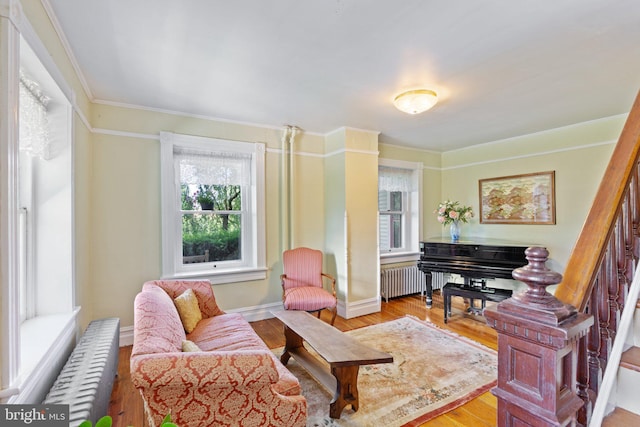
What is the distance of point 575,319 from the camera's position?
85 cm

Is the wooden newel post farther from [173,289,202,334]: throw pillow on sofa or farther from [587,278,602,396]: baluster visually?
[173,289,202,334]: throw pillow on sofa

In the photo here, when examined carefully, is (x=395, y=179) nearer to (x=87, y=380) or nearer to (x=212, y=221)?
(x=212, y=221)

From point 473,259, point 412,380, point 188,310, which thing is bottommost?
point 412,380

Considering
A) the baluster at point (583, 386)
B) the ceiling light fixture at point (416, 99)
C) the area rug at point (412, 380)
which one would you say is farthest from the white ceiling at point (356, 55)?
the area rug at point (412, 380)

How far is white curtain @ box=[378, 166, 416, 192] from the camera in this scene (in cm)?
496

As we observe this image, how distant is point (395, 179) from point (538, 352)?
440 cm

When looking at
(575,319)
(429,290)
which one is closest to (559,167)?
(429,290)

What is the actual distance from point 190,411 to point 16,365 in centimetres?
75

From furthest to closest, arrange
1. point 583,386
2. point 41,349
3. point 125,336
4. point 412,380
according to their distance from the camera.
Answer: point 125,336
point 412,380
point 41,349
point 583,386

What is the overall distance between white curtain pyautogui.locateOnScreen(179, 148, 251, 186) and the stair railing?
3.40m

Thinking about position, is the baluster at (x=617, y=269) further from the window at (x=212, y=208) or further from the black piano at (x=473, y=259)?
the window at (x=212, y=208)

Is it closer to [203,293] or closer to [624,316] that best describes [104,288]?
[203,293]

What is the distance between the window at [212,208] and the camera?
3441mm

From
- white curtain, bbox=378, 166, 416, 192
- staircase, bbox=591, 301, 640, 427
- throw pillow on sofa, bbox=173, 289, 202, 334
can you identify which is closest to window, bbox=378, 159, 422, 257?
white curtain, bbox=378, 166, 416, 192
